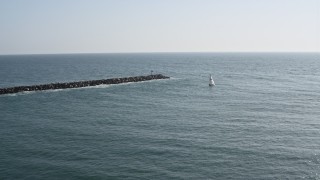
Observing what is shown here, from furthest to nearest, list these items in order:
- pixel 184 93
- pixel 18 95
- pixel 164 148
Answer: pixel 184 93
pixel 18 95
pixel 164 148

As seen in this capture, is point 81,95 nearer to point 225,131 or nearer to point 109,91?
point 109,91

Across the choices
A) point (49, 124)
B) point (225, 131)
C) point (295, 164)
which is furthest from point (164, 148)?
point (49, 124)

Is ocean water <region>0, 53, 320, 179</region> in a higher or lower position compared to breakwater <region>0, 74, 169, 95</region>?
lower

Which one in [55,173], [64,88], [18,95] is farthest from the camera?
[64,88]

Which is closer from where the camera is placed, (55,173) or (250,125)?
(55,173)

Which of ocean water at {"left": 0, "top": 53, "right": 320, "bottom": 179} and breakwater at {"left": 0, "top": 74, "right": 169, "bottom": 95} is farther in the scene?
breakwater at {"left": 0, "top": 74, "right": 169, "bottom": 95}

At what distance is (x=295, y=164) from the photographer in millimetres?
35938

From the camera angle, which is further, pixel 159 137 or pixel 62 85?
pixel 62 85

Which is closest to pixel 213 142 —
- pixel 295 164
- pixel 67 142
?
pixel 295 164

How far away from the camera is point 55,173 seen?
33.7 metres

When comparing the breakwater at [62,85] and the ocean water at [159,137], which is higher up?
the breakwater at [62,85]

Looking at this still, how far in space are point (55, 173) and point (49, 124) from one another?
19.9 meters

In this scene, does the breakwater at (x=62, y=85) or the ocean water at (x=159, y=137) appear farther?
the breakwater at (x=62, y=85)

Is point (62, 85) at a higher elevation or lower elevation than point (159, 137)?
higher
